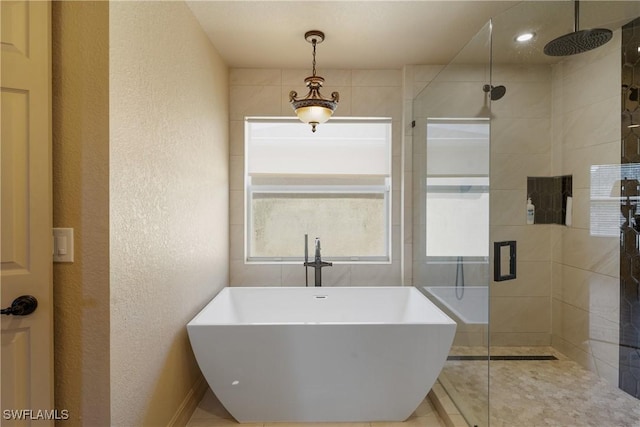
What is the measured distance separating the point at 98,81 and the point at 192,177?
868 millimetres

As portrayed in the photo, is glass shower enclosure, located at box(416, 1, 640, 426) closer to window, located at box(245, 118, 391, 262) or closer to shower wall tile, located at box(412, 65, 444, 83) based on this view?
shower wall tile, located at box(412, 65, 444, 83)

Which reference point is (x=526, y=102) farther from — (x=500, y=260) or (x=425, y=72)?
(x=425, y=72)

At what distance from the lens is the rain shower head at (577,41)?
5.69 ft

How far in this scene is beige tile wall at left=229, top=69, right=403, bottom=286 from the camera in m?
2.88

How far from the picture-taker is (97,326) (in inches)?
49.2

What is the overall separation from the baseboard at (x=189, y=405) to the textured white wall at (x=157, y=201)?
0.04 m

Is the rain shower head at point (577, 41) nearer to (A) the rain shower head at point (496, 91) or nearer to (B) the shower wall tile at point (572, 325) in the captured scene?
(A) the rain shower head at point (496, 91)

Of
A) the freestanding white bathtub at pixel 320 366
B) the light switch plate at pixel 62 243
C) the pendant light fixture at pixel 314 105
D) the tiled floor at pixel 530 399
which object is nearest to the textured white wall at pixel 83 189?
the light switch plate at pixel 62 243

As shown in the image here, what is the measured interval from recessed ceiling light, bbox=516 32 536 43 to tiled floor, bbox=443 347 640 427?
5.86ft

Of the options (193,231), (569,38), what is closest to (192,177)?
(193,231)

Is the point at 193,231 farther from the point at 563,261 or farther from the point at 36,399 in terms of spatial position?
the point at 563,261

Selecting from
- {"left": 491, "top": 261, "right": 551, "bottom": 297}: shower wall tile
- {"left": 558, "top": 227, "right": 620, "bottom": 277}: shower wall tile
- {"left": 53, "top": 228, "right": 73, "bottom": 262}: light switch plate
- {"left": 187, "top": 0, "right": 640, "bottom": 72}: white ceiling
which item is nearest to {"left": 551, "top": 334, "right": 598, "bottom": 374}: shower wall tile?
{"left": 491, "top": 261, "right": 551, "bottom": 297}: shower wall tile

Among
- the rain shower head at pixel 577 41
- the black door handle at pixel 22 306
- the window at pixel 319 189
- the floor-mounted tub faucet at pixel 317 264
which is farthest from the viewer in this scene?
the window at pixel 319 189

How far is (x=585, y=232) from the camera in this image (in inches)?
74.2
